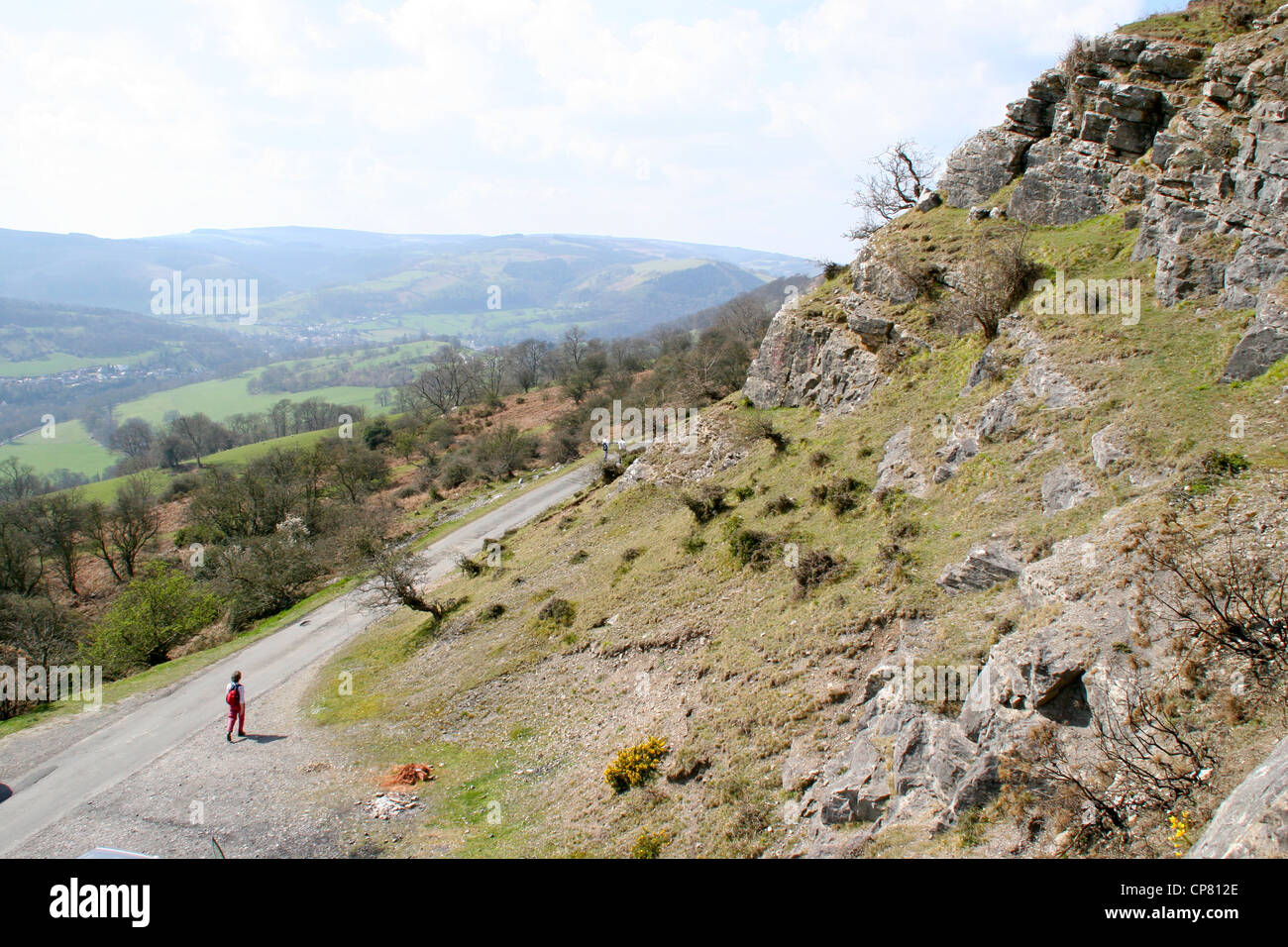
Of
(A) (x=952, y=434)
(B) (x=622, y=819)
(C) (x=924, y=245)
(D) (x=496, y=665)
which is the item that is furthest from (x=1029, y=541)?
(C) (x=924, y=245)

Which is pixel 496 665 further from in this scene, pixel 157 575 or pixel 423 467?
pixel 423 467

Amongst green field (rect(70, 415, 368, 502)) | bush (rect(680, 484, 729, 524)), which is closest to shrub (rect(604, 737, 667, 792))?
bush (rect(680, 484, 729, 524))

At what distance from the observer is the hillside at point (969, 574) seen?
8.53 metres

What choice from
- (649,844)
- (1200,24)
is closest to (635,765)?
(649,844)

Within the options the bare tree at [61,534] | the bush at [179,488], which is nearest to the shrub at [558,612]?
the bare tree at [61,534]

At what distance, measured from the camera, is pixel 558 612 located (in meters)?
23.0

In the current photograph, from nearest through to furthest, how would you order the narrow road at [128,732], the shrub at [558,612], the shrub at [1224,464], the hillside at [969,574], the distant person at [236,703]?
the hillside at [969,574], the shrub at [1224,464], the narrow road at [128,732], the distant person at [236,703], the shrub at [558,612]

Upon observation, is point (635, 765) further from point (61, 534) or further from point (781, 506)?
point (61, 534)

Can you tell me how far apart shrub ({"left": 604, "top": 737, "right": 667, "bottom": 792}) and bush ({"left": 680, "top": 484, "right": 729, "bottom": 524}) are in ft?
34.9

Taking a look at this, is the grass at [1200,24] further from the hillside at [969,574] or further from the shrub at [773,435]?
the shrub at [773,435]

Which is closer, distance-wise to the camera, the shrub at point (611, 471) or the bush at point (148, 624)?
the bush at point (148, 624)

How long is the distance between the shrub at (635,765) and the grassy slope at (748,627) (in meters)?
0.41

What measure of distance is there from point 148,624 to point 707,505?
2806cm

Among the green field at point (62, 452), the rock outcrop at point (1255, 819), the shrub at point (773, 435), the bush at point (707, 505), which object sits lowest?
the green field at point (62, 452)
